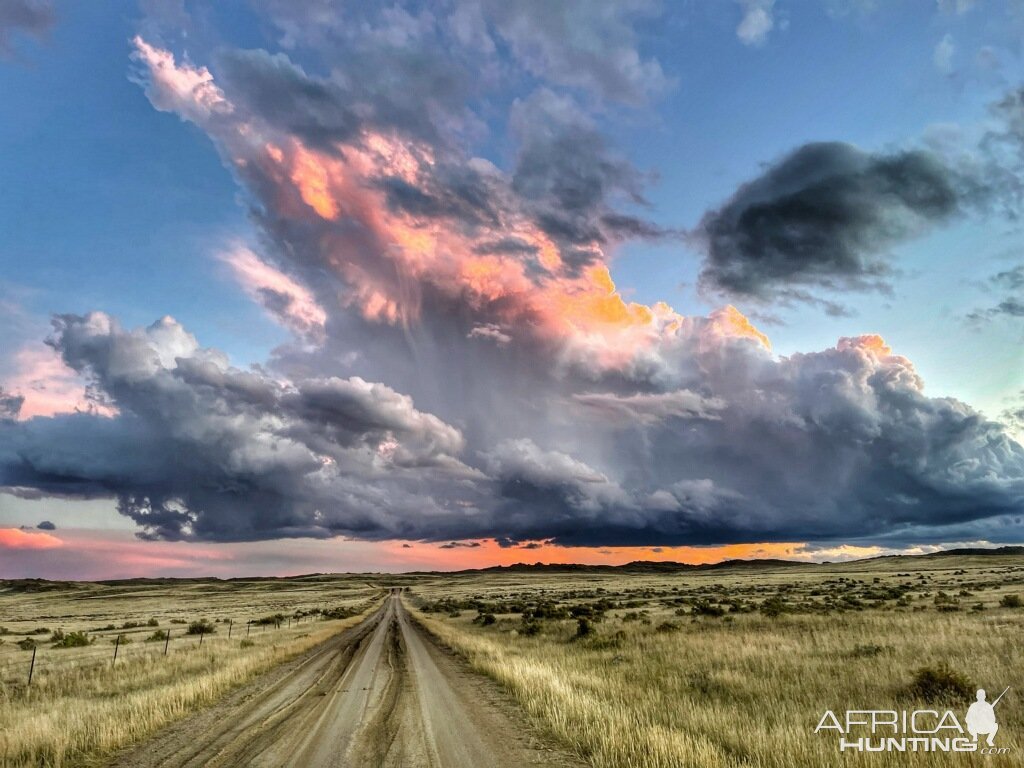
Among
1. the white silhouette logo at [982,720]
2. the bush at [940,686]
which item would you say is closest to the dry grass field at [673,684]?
the bush at [940,686]

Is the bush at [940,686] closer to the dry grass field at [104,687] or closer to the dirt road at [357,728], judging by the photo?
the dirt road at [357,728]

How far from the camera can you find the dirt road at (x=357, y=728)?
10.7 metres

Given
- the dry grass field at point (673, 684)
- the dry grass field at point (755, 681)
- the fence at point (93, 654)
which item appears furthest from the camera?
the fence at point (93, 654)

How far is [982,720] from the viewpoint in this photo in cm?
1154

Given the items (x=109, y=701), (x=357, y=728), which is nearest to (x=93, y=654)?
(x=109, y=701)

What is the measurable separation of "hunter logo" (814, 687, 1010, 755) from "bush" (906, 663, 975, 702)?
1.63 feet

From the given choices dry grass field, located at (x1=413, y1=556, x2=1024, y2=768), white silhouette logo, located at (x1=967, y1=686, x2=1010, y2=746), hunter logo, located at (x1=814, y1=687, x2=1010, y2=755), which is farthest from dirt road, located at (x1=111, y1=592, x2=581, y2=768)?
white silhouette logo, located at (x1=967, y1=686, x2=1010, y2=746)

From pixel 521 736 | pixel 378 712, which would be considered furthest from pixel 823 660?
pixel 378 712

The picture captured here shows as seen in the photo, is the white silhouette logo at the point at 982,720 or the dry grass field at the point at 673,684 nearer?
the dry grass field at the point at 673,684

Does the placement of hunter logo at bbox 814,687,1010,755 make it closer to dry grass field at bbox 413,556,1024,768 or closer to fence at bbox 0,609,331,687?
dry grass field at bbox 413,556,1024,768

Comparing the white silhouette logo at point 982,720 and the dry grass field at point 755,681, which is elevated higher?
the white silhouette logo at point 982,720

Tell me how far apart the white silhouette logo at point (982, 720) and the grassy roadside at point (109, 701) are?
1694cm

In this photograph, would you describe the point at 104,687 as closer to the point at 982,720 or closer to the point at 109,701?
the point at 109,701

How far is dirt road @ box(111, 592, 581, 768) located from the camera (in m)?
10.7
